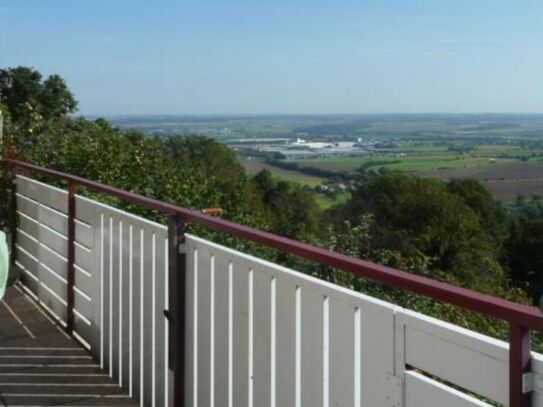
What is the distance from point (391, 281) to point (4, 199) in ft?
14.0

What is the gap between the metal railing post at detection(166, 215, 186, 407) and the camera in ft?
9.42

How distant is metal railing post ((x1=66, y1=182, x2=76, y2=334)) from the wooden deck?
94mm

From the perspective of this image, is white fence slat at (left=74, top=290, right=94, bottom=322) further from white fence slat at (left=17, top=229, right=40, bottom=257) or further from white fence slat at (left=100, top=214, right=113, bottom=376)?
white fence slat at (left=17, top=229, right=40, bottom=257)

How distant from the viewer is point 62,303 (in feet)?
14.5

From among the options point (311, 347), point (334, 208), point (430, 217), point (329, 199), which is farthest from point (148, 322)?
point (430, 217)

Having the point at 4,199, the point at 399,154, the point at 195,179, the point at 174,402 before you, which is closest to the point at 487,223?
the point at 399,154

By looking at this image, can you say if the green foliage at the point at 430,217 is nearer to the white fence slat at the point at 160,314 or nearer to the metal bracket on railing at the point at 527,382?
the white fence slat at the point at 160,314

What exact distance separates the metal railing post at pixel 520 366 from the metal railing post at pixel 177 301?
Result: 1.57 meters

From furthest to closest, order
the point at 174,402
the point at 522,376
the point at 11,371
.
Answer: the point at 11,371
the point at 174,402
the point at 522,376

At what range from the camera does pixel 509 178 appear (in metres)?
26.0

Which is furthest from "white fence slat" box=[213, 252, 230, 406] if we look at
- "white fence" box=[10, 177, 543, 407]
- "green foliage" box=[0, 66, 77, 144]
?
"green foliage" box=[0, 66, 77, 144]

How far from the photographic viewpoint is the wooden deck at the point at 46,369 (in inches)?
133

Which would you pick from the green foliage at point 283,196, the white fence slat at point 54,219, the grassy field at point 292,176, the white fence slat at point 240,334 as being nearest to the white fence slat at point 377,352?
the white fence slat at point 240,334

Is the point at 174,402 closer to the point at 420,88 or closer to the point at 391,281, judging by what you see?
the point at 391,281
